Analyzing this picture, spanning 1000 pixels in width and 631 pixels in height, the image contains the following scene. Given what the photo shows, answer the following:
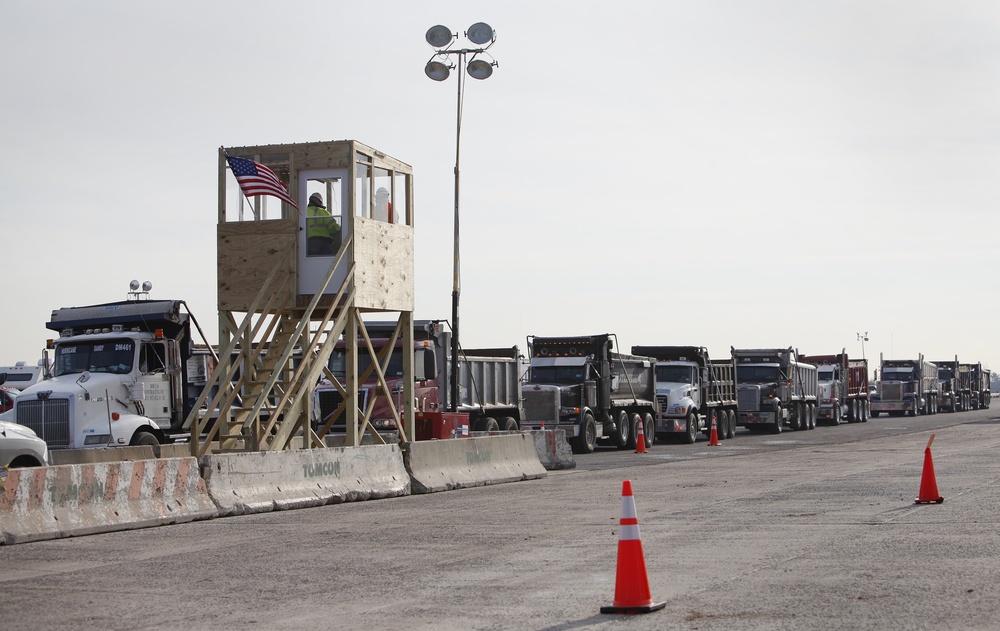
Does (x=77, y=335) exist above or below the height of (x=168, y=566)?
above

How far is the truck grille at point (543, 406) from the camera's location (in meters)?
30.9

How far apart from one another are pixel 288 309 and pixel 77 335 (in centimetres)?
678

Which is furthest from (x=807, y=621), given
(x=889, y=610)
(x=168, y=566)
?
(x=168, y=566)

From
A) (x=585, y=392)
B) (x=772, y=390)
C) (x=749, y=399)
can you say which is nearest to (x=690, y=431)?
(x=585, y=392)

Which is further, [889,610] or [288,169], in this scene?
[288,169]

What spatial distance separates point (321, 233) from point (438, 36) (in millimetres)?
10722

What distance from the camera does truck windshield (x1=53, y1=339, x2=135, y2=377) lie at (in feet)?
73.6

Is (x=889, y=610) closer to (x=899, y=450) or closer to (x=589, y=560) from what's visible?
(x=589, y=560)

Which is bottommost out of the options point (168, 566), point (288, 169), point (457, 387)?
point (168, 566)

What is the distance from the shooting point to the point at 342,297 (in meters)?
18.4

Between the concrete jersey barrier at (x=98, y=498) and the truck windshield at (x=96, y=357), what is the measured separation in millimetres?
8565

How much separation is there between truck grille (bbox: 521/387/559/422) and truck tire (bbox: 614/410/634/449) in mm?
3010

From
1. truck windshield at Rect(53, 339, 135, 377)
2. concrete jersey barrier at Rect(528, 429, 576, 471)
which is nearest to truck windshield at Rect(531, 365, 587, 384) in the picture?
concrete jersey barrier at Rect(528, 429, 576, 471)

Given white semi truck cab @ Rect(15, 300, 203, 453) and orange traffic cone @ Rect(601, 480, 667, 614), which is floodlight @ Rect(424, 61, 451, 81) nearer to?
white semi truck cab @ Rect(15, 300, 203, 453)
